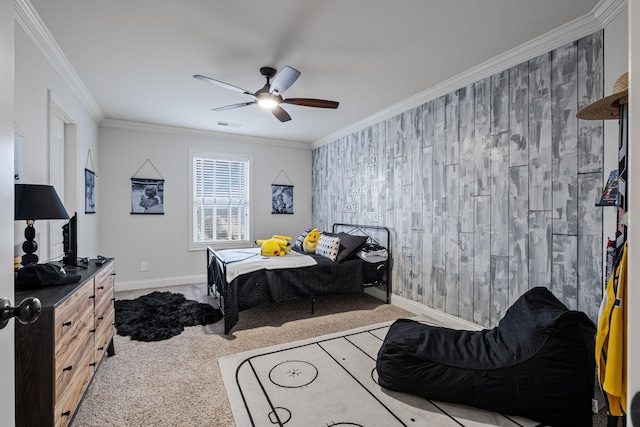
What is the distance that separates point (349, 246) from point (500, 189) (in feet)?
6.11

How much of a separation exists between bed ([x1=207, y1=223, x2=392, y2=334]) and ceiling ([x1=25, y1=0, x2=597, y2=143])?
6.18 ft

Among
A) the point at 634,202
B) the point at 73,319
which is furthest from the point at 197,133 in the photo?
the point at 634,202

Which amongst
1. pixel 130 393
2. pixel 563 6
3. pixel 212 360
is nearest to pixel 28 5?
pixel 130 393

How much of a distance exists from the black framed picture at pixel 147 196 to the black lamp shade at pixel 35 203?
3.05 meters

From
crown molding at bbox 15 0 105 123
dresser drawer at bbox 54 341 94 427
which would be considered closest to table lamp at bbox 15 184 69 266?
dresser drawer at bbox 54 341 94 427

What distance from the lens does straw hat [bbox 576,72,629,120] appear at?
4.50 ft

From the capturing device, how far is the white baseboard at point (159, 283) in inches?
183

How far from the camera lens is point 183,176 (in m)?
5.11

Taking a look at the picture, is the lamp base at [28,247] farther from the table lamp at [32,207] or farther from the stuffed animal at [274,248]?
the stuffed animal at [274,248]

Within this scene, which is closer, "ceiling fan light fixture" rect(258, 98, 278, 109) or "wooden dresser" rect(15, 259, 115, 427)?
"wooden dresser" rect(15, 259, 115, 427)

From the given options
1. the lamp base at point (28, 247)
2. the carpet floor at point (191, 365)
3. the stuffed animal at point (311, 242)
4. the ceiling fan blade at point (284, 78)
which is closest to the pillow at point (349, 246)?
the stuffed animal at point (311, 242)

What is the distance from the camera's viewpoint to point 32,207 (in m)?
1.83

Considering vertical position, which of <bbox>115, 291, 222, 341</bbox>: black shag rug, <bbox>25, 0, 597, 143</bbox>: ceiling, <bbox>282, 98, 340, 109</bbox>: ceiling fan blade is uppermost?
<bbox>25, 0, 597, 143</bbox>: ceiling

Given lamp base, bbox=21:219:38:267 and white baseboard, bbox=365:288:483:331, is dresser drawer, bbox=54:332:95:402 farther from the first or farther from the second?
white baseboard, bbox=365:288:483:331
